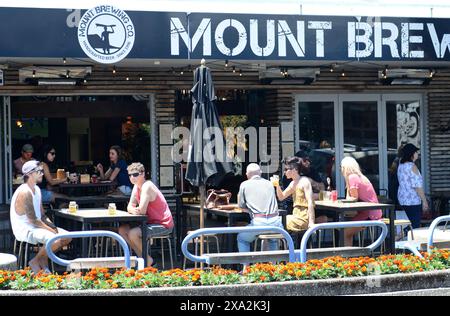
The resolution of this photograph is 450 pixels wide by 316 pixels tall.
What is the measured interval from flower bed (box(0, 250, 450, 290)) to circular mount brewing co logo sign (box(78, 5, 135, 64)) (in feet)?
12.3

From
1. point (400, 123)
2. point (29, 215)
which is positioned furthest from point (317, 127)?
point (29, 215)

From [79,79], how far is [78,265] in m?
4.82

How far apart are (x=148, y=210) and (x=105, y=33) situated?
232 centimetres

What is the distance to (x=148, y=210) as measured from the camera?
11375mm

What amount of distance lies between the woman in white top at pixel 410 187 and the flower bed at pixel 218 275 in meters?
3.77

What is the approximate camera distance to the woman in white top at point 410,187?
1325cm

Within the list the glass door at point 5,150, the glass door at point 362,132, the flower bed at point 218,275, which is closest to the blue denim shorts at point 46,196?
the glass door at point 5,150

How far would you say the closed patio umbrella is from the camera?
1116 cm

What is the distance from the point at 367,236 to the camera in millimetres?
14578

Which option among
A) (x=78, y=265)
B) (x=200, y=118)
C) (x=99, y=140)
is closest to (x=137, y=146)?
(x=99, y=140)

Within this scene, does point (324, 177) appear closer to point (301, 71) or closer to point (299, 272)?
point (301, 71)

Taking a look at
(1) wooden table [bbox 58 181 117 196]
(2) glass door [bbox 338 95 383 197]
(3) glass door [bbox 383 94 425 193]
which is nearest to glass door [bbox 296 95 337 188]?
(2) glass door [bbox 338 95 383 197]

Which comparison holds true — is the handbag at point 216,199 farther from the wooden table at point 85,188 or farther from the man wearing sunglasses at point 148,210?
the wooden table at point 85,188
